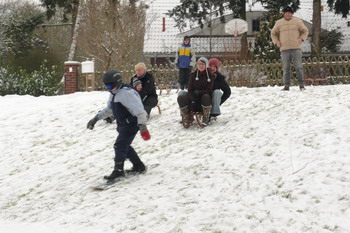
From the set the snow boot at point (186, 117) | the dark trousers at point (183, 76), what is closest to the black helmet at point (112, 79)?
the snow boot at point (186, 117)

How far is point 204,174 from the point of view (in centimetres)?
657

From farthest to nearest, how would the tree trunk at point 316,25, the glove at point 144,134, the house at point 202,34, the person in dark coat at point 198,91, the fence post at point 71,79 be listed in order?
the house at point 202,34 → the tree trunk at point 316,25 → the fence post at point 71,79 → the person in dark coat at point 198,91 → the glove at point 144,134

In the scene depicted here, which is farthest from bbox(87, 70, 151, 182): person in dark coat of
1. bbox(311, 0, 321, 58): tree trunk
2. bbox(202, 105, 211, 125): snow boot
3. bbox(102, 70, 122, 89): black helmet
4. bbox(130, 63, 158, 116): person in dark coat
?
bbox(311, 0, 321, 58): tree trunk

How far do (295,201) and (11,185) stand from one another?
15.5 feet

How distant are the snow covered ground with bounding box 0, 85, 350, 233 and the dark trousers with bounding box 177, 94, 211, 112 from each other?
423 mm

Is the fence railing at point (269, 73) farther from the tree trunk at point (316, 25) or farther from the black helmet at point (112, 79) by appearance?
the black helmet at point (112, 79)

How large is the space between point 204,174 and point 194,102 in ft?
9.08

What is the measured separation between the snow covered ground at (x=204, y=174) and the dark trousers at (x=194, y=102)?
0.42 m

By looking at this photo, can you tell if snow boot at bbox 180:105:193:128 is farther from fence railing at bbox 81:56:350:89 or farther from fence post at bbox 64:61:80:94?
fence post at bbox 64:61:80:94

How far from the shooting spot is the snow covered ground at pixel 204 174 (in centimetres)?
526

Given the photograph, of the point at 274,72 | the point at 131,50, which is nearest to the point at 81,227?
the point at 274,72

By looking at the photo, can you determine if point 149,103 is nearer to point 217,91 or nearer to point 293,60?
point 217,91

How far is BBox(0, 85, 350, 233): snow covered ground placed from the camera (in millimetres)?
5258

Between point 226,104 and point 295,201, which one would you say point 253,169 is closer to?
point 295,201
